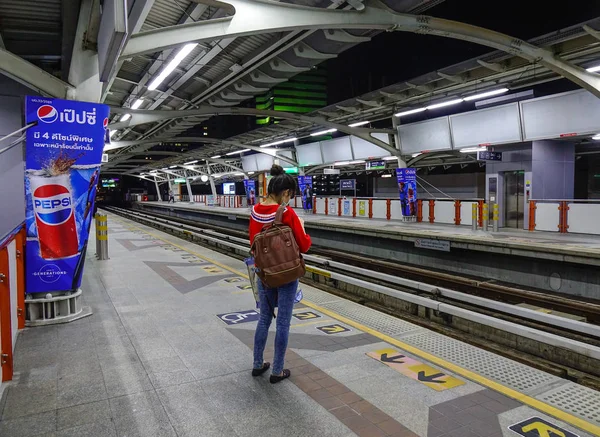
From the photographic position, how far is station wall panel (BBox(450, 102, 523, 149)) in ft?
49.8

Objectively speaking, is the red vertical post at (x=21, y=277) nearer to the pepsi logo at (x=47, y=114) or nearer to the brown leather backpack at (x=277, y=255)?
the pepsi logo at (x=47, y=114)

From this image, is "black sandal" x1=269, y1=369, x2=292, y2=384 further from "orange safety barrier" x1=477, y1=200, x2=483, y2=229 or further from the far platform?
"orange safety barrier" x1=477, y1=200, x2=483, y2=229

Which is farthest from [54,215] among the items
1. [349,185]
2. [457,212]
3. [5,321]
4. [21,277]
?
[349,185]

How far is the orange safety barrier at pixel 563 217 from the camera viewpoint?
13.6 meters

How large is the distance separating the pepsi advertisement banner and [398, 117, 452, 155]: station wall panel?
15.1 meters

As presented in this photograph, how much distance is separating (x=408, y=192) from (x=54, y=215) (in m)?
15.8

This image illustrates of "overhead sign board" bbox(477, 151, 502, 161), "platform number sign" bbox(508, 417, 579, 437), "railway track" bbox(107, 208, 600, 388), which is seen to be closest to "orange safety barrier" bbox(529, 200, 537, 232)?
"overhead sign board" bbox(477, 151, 502, 161)

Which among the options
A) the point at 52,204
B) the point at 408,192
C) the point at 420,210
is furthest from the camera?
the point at 420,210

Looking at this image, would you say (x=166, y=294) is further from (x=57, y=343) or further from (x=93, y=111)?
(x=93, y=111)

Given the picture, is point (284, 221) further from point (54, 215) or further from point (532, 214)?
point (532, 214)

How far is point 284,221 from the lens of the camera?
3574 millimetres

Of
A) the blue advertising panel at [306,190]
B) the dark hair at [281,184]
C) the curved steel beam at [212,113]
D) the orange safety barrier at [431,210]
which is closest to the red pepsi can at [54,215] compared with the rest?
the dark hair at [281,184]

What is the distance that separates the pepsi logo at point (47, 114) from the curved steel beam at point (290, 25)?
1675 millimetres

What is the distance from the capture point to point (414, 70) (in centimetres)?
1497
